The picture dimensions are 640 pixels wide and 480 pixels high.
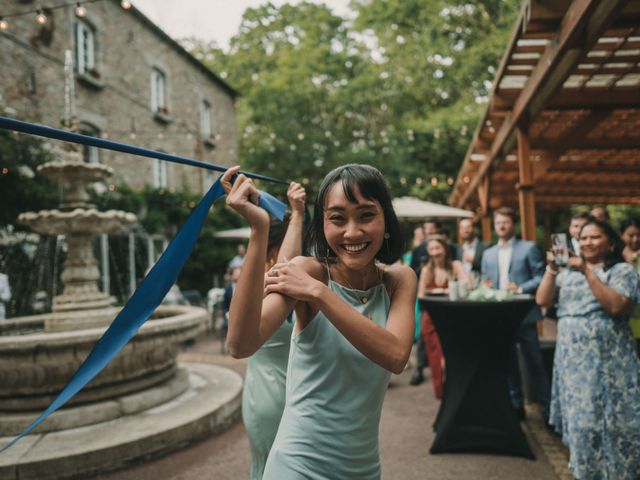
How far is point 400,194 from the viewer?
66.9 ft

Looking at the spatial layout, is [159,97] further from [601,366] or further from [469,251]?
[601,366]

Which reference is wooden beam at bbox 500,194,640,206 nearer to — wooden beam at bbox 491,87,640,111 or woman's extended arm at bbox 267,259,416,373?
wooden beam at bbox 491,87,640,111

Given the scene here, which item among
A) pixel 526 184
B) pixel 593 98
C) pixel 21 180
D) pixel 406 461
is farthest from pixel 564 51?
pixel 21 180

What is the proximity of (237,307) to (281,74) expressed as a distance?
2211 centimetres

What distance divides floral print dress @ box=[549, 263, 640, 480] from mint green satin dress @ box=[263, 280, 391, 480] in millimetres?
2269

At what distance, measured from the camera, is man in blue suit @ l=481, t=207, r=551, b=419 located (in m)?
4.59

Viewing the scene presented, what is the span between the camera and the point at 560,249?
128 inches

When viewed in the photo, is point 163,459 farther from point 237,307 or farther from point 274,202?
point 237,307

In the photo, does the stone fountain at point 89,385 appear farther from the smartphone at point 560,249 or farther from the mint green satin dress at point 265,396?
the smartphone at point 560,249

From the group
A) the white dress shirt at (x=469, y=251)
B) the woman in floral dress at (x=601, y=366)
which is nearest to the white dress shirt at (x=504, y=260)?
the white dress shirt at (x=469, y=251)

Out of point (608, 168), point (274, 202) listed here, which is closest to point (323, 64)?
point (608, 168)

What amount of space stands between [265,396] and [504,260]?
3.56 m

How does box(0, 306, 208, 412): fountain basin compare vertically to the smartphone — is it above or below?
below

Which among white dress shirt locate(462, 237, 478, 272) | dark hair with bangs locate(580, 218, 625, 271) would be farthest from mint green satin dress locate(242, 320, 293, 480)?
white dress shirt locate(462, 237, 478, 272)
